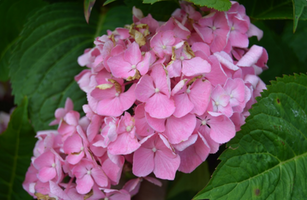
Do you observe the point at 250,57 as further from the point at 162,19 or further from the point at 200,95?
the point at 162,19

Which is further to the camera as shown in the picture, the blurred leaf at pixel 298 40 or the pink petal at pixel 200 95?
the blurred leaf at pixel 298 40

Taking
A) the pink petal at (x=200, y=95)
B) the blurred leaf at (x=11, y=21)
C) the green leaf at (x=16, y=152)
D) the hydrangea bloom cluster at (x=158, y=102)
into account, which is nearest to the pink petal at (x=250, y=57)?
the hydrangea bloom cluster at (x=158, y=102)

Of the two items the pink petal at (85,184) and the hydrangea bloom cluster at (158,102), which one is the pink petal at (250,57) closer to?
the hydrangea bloom cluster at (158,102)

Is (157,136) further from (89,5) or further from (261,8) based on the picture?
(261,8)

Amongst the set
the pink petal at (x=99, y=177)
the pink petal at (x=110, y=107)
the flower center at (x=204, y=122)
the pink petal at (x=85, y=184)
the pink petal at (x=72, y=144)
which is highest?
the pink petal at (x=110, y=107)

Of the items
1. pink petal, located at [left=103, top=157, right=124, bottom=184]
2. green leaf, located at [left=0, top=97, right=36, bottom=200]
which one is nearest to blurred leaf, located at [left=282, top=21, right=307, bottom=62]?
pink petal, located at [left=103, top=157, right=124, bottom=184]

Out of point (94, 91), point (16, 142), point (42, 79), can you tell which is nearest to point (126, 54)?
point (94, 91)

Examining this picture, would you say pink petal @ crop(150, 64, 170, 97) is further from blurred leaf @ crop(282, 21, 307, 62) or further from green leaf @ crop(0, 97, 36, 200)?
blurred leaf @ crop(282, 21, 307, 62)
